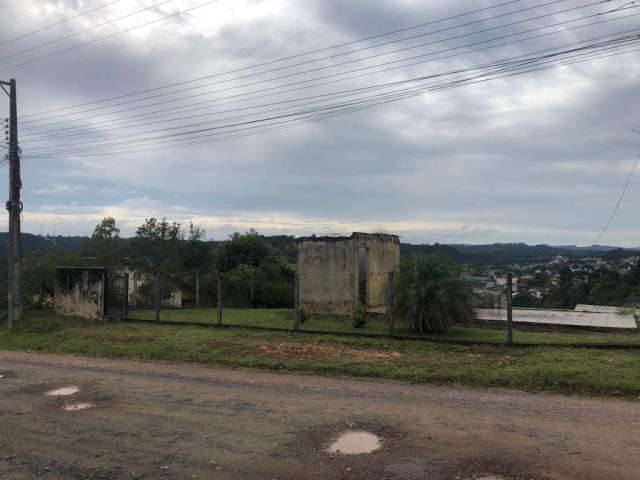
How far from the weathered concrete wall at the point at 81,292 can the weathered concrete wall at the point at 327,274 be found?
6917 millimetres

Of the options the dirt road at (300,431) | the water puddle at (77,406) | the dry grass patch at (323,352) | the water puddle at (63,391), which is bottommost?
the water puddle at (63,391)

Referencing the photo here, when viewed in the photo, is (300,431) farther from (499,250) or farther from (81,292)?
(499,250)

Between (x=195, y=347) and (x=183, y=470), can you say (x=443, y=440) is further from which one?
(x=195, y=347)

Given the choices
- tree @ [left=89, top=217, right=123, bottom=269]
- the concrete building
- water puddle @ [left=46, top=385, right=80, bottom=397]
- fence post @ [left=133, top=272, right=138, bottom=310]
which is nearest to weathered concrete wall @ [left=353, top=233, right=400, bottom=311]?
the concrete building

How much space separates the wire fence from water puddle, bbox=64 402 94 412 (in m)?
6.04

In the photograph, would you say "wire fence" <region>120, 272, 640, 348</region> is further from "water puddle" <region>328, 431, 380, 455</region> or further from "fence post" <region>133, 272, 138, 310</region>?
"water puddle" <region>328, 431, 380, 455</region>

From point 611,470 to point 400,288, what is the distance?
895cm

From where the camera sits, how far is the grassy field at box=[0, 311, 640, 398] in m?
8.47

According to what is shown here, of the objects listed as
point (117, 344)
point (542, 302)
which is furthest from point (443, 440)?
point (542, 302)

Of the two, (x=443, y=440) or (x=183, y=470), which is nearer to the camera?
(x=183, y=470)

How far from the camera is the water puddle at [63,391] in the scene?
27.3 ft

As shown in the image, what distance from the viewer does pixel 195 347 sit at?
12.0 metres

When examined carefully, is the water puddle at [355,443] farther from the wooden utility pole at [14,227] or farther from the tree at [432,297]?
the wooden utility pole at [14,227]

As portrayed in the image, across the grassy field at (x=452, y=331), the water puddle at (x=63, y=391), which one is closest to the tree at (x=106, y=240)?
the grassy field at (x=452, y=331)
